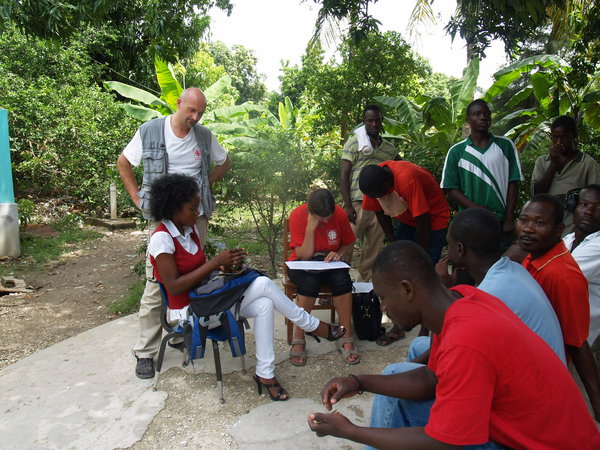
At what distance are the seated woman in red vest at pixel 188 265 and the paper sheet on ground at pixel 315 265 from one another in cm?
41

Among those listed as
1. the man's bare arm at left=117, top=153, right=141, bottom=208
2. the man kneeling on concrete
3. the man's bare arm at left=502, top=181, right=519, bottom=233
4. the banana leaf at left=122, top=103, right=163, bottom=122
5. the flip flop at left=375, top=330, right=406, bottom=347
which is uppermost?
the banana leaf at left=122, top=103, right=163, bottom=122

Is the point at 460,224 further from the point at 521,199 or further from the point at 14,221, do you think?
the point at 14,221

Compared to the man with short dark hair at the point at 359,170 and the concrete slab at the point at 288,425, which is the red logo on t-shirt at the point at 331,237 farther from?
the concrete slab at the point at 288,425

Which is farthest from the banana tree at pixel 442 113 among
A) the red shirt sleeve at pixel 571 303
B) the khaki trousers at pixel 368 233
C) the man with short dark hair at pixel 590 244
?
the red shirt sleeve at pixel 571 303

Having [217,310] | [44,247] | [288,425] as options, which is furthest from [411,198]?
[44,247]

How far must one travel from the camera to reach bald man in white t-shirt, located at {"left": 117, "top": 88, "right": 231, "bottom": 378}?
142 inches

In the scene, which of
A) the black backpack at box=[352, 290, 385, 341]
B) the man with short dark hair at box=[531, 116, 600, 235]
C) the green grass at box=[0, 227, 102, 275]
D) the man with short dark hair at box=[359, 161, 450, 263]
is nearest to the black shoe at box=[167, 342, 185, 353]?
the black backpack at box=[352, 290, 385, 341]

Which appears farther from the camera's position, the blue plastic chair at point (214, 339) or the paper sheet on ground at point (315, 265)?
the paper sheet on ground at point (315, 265)

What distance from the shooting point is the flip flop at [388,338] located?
3.94 metres

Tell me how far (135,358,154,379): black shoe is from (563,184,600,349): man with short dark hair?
292 centimetres

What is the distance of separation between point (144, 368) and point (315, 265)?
4.85 feet

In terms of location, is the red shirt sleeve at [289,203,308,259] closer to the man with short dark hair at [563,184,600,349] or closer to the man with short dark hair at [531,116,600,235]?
the man with short dark hair at [563,184,600,349]

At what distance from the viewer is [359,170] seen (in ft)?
16.5

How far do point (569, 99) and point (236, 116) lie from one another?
7837 millimetres
